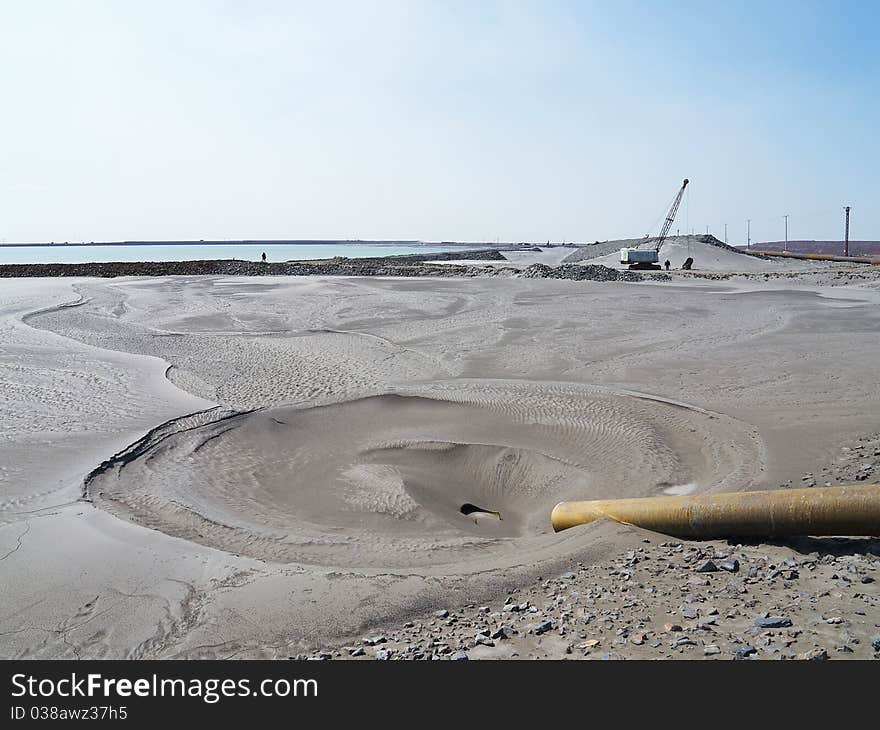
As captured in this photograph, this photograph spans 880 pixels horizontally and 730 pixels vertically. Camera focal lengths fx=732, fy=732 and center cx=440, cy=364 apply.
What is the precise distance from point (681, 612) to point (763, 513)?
4.82ft

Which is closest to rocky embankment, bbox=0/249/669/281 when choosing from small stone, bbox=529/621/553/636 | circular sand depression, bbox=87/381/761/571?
circular sand depression, bbox=87/381/761/571

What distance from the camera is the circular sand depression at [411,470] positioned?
22.8ft

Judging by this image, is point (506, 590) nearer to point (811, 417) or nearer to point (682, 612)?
point (682, 612)

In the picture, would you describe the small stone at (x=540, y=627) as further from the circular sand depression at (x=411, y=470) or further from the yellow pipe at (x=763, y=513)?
the yellow pipe at (x=763, y=513)

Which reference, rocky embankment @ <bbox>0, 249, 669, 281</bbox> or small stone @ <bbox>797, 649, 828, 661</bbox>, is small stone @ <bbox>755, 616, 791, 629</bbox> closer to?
small stone @ <bbox>797, 649, 828, 661</bbox>

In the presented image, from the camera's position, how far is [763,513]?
5.71m

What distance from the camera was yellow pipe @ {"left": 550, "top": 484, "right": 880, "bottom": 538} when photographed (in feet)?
17.7

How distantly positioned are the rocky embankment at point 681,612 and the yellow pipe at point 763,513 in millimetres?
111

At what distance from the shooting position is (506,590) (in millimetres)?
5434

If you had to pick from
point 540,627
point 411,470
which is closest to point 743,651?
point 540,627

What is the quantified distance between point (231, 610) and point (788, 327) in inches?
681

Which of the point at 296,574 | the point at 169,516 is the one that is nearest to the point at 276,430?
the point at 169,516

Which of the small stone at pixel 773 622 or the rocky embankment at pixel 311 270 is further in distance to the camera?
the rocky embankment at pixel 311 270

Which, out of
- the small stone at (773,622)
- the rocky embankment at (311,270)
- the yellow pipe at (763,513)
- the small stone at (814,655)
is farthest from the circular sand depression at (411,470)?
the rocky embankment at (311,270)
